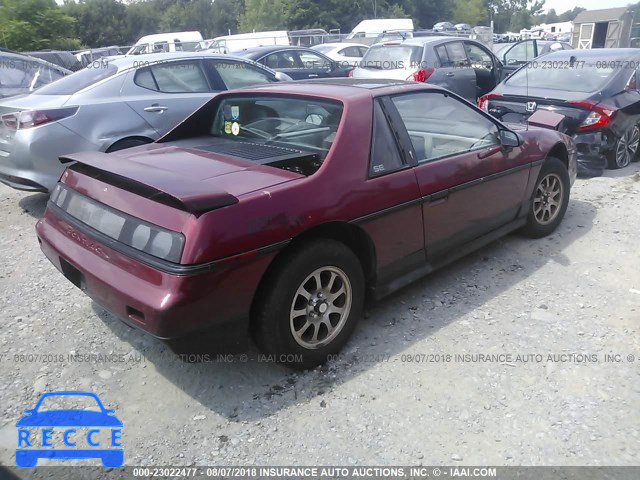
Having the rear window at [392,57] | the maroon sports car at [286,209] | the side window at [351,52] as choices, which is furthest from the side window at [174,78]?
the side window at [351,52]

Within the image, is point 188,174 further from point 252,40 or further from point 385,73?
point 252,40

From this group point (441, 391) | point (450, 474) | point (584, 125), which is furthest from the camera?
point (584, 125)

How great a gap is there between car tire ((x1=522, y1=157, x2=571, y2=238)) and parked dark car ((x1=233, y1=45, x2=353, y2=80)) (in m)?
7.20

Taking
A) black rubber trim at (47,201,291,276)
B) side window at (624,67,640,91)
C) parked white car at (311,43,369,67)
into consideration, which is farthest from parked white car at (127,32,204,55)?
black rubber trim at (47,201,291,276)

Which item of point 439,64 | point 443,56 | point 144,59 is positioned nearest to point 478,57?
point 443,56

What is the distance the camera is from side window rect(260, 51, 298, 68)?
443 inches

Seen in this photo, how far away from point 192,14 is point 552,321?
68585mm

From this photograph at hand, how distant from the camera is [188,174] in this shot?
9.57 feet

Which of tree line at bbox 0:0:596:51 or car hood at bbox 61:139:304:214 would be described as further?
tree line at bbox 0:0:596:51

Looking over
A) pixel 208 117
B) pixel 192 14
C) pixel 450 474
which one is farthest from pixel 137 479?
pixel 192 14

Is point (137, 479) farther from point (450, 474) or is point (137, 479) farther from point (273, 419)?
A: point (450, 474)

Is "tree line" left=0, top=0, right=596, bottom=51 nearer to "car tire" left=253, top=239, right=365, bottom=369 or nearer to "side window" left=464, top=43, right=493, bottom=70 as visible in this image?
"side window" left=464, top=43, right=493, bottom=70

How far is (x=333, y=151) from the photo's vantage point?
9.95ft

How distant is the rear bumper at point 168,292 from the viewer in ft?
7.84
